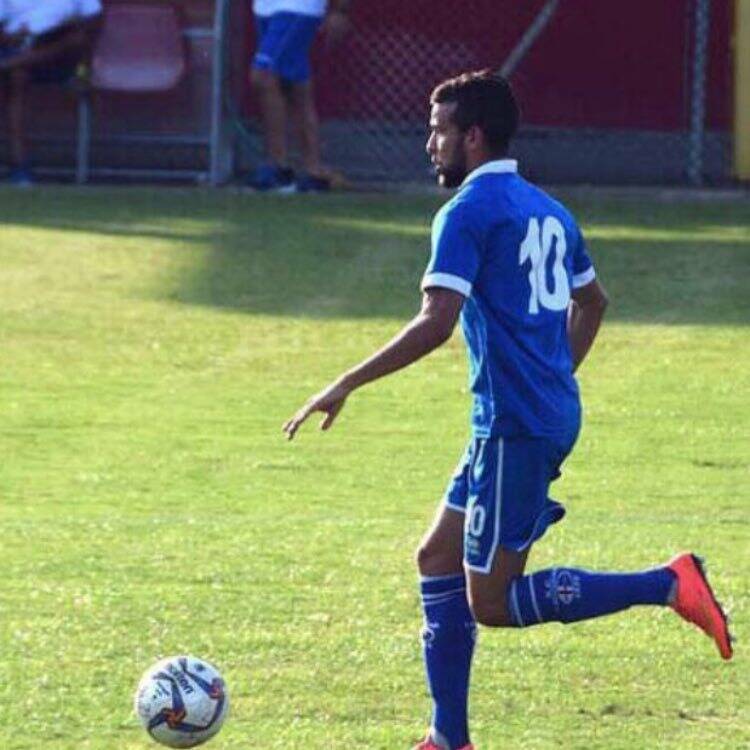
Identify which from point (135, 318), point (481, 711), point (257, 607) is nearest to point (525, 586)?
point (481, 711)

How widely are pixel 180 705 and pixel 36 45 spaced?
13.1 m

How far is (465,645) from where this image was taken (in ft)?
21.7

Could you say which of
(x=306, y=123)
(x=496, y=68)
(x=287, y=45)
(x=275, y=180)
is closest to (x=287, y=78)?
(x=287, y=45)

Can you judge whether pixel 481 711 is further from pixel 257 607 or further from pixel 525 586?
pixel 257 607

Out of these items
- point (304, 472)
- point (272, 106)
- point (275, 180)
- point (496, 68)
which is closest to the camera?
point (304, 472)

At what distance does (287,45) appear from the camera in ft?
58.8

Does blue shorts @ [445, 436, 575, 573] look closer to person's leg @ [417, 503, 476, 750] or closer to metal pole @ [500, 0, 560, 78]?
person's leg @ [417, 503, 476, 750]

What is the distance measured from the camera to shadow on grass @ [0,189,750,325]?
14789mm

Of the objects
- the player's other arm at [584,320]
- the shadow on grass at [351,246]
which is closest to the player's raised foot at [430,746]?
the player's other arm at [584,320]

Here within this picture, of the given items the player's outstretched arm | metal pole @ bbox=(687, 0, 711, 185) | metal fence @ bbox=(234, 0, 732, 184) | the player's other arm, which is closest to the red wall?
metal fence @ bbox=(234, 0, 732, 184)

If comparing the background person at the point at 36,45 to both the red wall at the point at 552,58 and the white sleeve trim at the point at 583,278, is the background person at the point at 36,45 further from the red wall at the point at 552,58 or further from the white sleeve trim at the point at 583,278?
the white sleeve trim at the point at 583,278

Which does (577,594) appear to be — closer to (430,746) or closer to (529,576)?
(529,576)

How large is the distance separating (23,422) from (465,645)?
541 centimetres

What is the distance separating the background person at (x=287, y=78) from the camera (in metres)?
17.9
